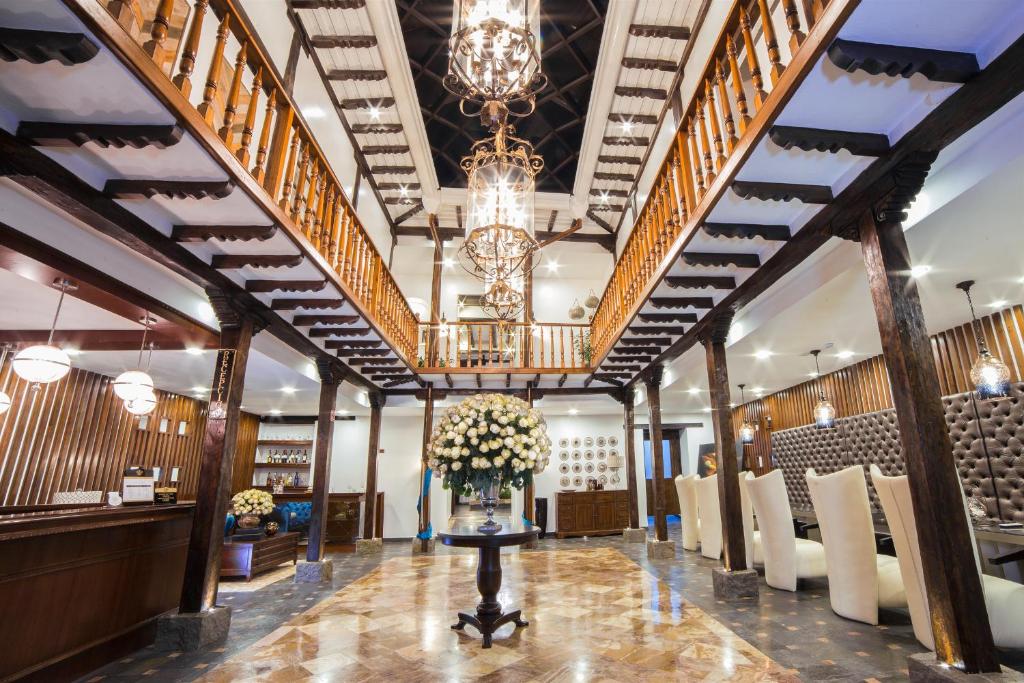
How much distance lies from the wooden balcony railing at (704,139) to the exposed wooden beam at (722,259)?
0.14 meters

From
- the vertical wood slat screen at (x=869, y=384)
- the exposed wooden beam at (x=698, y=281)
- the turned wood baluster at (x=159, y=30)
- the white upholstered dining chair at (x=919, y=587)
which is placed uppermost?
the turned wood baluster at (x=159, y=30)

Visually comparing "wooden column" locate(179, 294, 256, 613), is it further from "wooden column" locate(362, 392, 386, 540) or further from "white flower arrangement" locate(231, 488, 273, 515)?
"wooden column" locate(362, 392, 386, 540)

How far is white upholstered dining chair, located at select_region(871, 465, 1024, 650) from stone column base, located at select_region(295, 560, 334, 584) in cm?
630

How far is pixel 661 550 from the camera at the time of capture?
7609 mm

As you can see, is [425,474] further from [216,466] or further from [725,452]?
[725,452]

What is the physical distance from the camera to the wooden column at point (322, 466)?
6.62 metres

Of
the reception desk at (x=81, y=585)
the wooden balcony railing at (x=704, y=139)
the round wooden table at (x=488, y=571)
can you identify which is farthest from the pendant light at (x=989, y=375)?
the reception desk at (x=81, y=585)

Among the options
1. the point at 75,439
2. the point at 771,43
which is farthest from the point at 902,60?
the point at 75,439

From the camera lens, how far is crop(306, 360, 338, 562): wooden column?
6.62 m

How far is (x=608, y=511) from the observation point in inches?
431

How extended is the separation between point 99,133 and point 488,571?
3.98m

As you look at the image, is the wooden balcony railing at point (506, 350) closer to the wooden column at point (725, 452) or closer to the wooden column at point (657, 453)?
the wooden column at point (657, 453)

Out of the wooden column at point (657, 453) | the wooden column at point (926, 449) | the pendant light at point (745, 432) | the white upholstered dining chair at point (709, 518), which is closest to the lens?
the wooden column at point (926, 449)

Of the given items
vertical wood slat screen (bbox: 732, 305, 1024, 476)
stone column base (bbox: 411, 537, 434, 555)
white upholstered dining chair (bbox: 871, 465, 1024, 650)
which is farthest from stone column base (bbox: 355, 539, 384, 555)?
vertical wood slat screen (bbox: 732, 305, 1024, 476)
